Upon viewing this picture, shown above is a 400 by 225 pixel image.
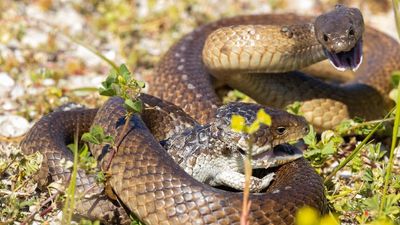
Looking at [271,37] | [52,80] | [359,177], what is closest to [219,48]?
[271,37]

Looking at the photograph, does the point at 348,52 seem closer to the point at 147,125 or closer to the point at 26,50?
the point at 147,125

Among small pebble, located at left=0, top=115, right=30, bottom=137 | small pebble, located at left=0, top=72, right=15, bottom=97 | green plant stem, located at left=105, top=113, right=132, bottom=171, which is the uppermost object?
green plant stem, located at left=105, top=113, right=132, bottom=171

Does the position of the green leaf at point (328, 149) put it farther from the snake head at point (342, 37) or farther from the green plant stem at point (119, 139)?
the green plant stem at point (119, 139)

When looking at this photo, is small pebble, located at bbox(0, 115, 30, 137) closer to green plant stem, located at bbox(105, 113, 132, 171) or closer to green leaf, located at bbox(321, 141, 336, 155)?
green plant stem, located at bbox(105, 113, 132, 171)

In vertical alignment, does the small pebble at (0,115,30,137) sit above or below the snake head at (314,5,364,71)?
below

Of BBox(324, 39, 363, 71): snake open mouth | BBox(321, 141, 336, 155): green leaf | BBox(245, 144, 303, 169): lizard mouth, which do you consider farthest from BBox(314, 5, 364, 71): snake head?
BBox(245, 144, 303, 169): lizard mouth

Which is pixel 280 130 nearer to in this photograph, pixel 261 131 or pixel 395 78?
pixel 261 131

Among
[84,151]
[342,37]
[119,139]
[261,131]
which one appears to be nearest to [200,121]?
[84,151]
